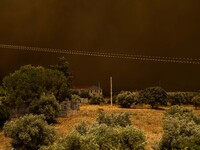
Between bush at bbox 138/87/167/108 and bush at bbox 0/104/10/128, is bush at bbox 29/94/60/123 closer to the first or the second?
bush at bbox 0/104/10/128

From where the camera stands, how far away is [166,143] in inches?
1480

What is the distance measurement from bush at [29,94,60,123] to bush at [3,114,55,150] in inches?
551

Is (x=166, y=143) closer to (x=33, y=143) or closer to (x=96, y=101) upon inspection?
(x=33, y=143)

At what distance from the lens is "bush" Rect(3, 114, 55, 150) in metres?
40.9

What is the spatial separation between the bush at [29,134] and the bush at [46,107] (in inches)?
551

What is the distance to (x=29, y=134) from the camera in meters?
41.2

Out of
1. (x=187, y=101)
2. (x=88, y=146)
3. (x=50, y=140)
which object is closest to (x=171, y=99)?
(x=187, y=101)

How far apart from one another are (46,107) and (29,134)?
49.2 feet

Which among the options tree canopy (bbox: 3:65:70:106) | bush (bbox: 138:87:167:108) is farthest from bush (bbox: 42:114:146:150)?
bush (bbox: 138:87:167:108)

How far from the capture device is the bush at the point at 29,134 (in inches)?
1610

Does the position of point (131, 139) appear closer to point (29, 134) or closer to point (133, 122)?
point (29, 134)

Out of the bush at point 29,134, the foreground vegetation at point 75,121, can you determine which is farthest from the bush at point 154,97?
the bush at point 29,134

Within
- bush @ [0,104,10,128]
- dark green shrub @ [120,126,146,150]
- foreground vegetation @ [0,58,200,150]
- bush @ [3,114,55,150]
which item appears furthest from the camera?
bush @ [0,104,10,128]

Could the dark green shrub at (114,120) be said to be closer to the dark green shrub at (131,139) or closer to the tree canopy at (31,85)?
the dark green shrub at (131,139)
